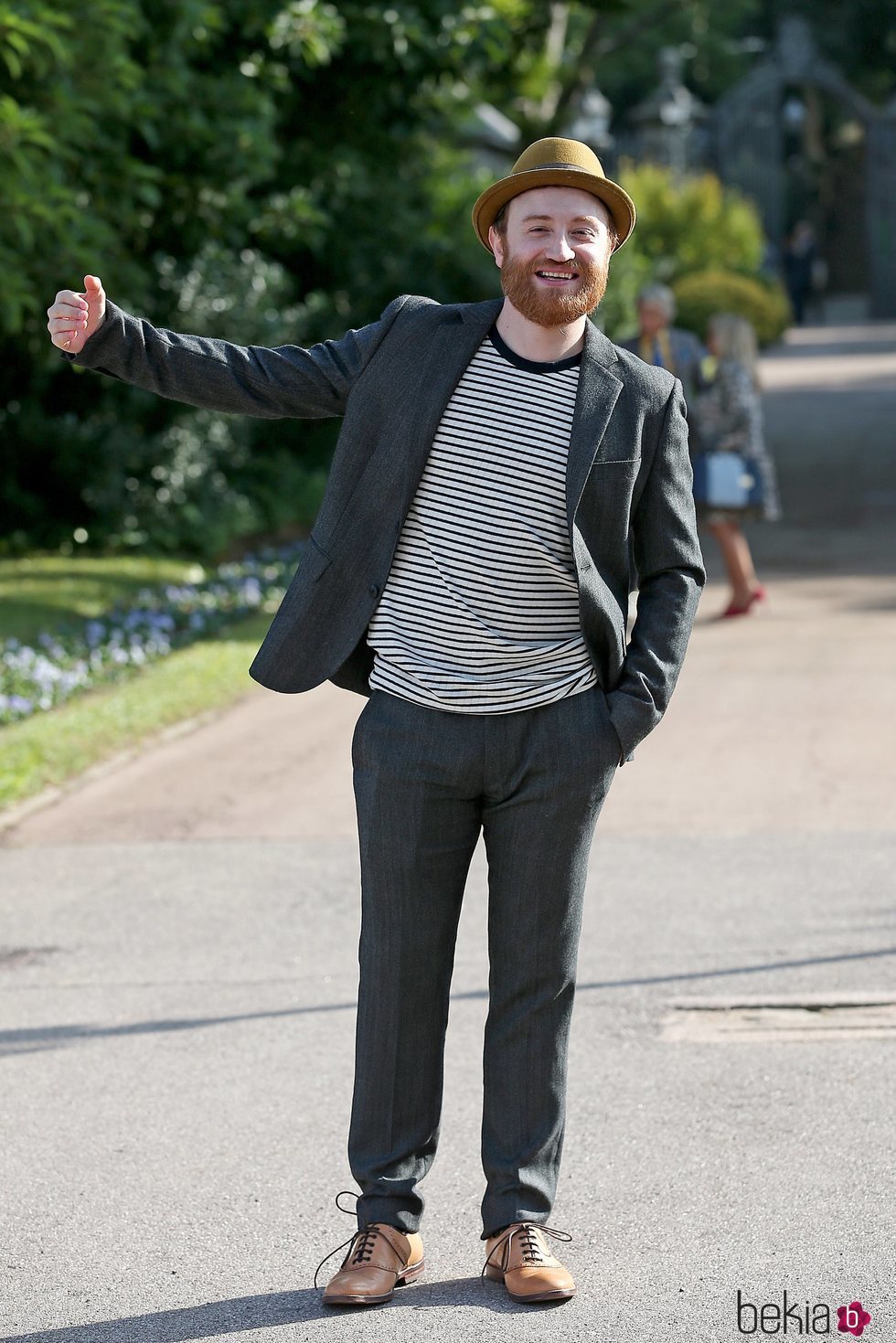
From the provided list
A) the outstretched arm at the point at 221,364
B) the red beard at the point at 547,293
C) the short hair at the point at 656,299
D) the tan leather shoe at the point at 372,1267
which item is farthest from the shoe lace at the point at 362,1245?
the short hair at the point at 656,299

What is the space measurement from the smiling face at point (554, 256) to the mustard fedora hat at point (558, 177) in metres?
0.02

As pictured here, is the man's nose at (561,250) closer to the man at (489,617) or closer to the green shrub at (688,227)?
the man at (489,617)

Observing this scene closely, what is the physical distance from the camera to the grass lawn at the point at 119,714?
8.32 metres

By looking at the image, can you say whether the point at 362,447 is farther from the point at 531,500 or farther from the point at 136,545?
the point at 136,545

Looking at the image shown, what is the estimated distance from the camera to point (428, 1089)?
3590 mm

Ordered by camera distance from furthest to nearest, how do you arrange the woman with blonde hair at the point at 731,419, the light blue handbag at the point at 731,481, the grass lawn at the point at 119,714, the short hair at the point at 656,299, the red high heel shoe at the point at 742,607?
the red high heel shoe at the point at 742,607 < the light blue handbag at the point at 731,481 < the woman with blonde hair at the point at 731,419 < the short hair at the point at 656,299 < the grass lawn at the point at 119,714

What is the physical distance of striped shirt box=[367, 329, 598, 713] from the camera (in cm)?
342

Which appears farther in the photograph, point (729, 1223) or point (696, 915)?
point (696, 915)

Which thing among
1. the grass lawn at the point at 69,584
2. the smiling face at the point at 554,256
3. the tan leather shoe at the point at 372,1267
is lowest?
the grass lawn at the point at 69,584

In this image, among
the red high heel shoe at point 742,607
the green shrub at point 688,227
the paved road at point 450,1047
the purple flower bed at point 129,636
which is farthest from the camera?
the green shrub at point 688,227

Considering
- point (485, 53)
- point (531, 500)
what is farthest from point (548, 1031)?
point (485, 53)

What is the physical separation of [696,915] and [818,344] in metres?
32.0

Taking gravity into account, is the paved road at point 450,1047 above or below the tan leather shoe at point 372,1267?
below

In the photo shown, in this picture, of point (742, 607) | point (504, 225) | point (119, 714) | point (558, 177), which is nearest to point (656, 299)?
point (742, 607)
